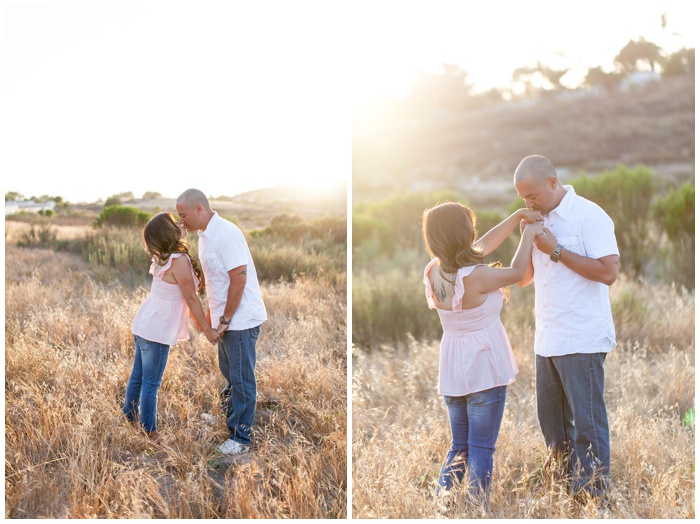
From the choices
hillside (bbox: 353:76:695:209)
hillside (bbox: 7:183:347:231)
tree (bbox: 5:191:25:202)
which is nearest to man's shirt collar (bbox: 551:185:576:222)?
hillside (bbox: 7:183:347:231)

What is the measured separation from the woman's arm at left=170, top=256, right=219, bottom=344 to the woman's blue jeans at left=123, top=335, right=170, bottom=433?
0.31 m

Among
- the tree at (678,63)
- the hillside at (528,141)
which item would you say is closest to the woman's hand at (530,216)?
the hillside at (528,141)

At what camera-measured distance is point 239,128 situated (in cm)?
358

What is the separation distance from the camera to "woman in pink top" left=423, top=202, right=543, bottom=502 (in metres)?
2.69

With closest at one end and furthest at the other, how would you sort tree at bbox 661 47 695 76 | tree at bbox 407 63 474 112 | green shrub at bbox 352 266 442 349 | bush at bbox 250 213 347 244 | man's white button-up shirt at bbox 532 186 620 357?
1. man's white button-up shirt at bbox 532 186 620 357
2. bush at bbox 250 213 347 244
3. green shrub at bbox 352 266 442 349
4. tree at bbox 407 63 474 112
5. tree at bbox 661 47 695 76

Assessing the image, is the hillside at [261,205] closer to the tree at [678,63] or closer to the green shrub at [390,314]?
the green shrub at [390,314]

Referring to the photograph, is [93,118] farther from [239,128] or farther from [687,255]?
[687,255]

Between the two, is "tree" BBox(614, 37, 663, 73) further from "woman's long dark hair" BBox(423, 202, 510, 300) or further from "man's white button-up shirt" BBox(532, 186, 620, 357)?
"woman's long dark hair" BBox(423, 202, 510, 300)

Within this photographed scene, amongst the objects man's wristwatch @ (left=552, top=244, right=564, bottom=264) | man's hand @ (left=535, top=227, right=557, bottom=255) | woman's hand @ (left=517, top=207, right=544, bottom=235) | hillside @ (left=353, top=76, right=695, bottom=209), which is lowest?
man's wristwatch @ (left=552, top=244, right=564, bottom=264)

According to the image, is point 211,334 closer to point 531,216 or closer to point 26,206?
point 26,206

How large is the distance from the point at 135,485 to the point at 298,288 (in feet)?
4.75

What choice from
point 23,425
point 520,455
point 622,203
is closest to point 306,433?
point 520,455

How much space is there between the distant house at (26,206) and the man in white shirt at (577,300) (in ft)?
8.74

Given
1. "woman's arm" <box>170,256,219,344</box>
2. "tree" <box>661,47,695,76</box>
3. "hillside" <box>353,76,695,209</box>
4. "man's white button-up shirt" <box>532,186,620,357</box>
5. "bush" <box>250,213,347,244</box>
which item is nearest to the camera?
"man's white button-up shirt" <box>532,186,620,357</box>
